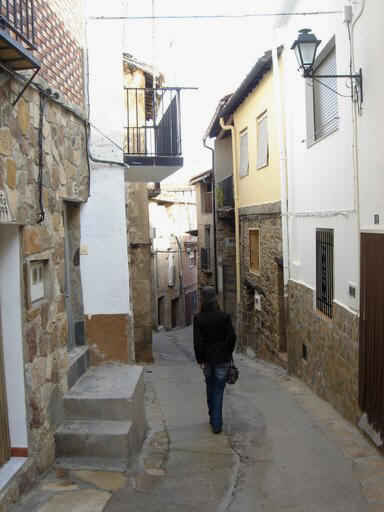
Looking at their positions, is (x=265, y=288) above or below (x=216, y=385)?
above

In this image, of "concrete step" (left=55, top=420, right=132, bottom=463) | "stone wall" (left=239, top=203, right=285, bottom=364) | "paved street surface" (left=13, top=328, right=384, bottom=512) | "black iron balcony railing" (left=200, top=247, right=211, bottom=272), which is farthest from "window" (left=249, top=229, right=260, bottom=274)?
"concrete step" (left=55, top=420, right=132, bottom=463)

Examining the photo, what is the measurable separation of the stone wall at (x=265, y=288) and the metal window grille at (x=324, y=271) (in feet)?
8.11

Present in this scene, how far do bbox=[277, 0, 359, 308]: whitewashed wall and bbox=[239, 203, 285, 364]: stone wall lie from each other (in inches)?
48.4

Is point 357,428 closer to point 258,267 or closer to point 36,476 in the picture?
point 36,476

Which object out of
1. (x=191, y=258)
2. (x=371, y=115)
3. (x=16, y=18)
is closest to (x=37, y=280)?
(x=16, y=18)

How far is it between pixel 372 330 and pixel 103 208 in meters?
3.13

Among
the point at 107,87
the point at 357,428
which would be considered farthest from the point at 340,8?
the point at 357,428

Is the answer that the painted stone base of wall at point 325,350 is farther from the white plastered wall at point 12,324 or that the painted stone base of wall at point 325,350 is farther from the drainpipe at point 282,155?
the white plastered wall at point 12,324

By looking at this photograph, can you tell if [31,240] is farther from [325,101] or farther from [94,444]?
[325,101]

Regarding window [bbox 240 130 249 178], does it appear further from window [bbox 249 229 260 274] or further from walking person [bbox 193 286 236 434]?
walking person [bbox 193 286 236 434]

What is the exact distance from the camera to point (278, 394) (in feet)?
26.9

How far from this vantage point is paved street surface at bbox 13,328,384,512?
3.98 metres

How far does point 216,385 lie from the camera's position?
5766 millimetres

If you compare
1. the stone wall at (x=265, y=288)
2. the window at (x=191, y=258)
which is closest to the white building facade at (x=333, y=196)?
the stone wall at (x=265, y=288)
